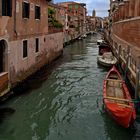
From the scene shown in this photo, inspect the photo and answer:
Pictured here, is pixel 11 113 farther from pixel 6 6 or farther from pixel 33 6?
pixel 33 6

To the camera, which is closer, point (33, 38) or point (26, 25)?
point (26, 25)

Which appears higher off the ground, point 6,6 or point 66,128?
point 6,6

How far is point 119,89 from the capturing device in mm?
11008

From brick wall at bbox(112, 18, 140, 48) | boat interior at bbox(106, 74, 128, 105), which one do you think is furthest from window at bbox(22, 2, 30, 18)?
brick wall at bbox(112, 18, 140, 48)

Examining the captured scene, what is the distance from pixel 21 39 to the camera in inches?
500

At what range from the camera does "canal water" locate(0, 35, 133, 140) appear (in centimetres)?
786

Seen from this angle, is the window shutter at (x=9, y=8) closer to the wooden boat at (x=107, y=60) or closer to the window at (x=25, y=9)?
the window at (x=25, y=9)

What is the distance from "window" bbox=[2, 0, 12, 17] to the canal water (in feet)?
11.5

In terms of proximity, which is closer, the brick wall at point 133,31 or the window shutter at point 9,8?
the window shutter at point 9,8

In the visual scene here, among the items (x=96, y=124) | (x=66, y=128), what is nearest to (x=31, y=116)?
(x=66, y=128)

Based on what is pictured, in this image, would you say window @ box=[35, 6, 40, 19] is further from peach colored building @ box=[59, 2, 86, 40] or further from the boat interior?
peach colored building @ box=[59, 2, 86, 40]

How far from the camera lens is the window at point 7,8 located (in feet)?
34.6

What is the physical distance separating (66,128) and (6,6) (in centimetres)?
578

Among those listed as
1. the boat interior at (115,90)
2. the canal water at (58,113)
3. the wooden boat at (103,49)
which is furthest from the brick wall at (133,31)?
the wooden boat at (103,49)
